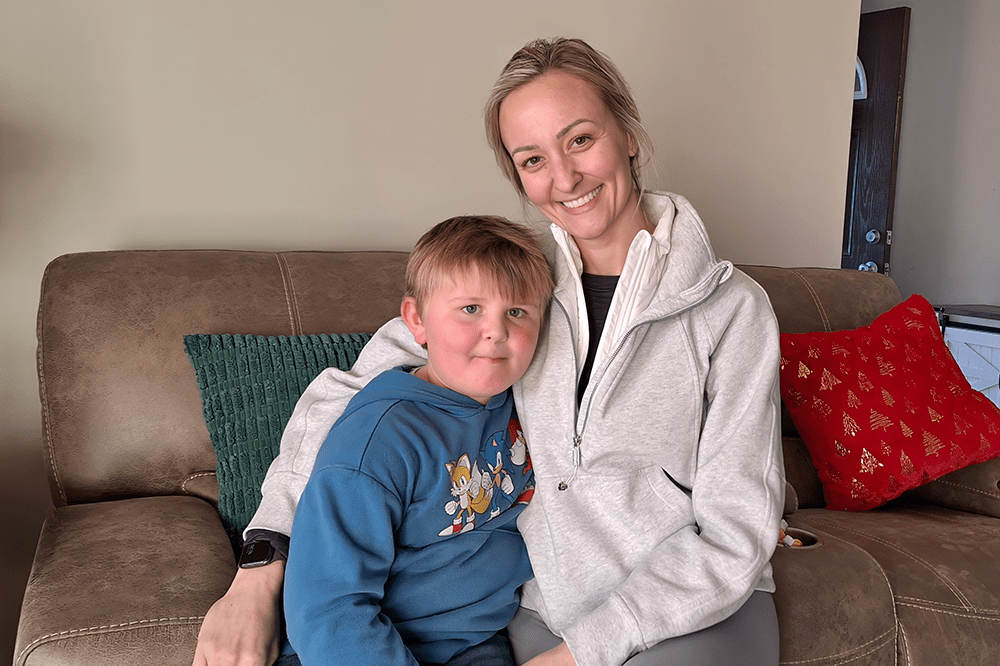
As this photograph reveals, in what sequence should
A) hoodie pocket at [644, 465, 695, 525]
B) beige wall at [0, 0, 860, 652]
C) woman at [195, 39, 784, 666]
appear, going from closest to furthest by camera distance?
1. woman at [195, 39, 784, 666]
2. hoodie pocket at [644, 465, 695, 525]
3. beige wall at [0, 0, 860, 652]

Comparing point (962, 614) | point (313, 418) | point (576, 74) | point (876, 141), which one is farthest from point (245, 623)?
point (876, 141)

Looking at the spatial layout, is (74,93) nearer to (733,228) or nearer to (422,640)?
(422,640)

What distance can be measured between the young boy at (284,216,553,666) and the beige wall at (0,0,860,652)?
93cm

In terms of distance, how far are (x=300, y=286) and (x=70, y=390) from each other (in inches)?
18.2

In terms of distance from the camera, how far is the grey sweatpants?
1.00 metres

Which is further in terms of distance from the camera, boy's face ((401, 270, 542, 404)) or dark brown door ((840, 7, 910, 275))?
dark brown door ((840, 7, 910, 275))

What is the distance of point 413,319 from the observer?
1.15 metres

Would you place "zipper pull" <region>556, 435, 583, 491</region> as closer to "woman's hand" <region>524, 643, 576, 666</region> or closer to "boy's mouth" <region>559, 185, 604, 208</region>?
"woman's hand" <region>524, 643, 576, 666</region>

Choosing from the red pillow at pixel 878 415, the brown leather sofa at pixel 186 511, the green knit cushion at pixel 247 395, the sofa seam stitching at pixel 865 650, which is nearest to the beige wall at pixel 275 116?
the brown leather sofa at pixel 186 511

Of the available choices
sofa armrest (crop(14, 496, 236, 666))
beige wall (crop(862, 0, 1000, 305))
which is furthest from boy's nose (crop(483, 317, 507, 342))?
beige wall (crop(862, 0, 1000, 305))

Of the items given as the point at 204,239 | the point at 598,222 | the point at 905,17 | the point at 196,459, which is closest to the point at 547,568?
the point at 598,222

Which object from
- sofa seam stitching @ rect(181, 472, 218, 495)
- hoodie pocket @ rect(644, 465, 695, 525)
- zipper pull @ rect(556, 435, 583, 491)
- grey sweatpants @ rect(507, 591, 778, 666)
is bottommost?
grey sweatpants @ rect(507, 591, 778, 666)

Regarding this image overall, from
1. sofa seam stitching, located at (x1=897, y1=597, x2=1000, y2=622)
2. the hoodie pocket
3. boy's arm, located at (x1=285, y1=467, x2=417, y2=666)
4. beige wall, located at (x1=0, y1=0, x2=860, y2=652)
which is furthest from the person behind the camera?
beige wall, located at (x1=0, y1=0, x2=860, y2=652)

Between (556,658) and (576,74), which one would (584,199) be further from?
(556,658)
